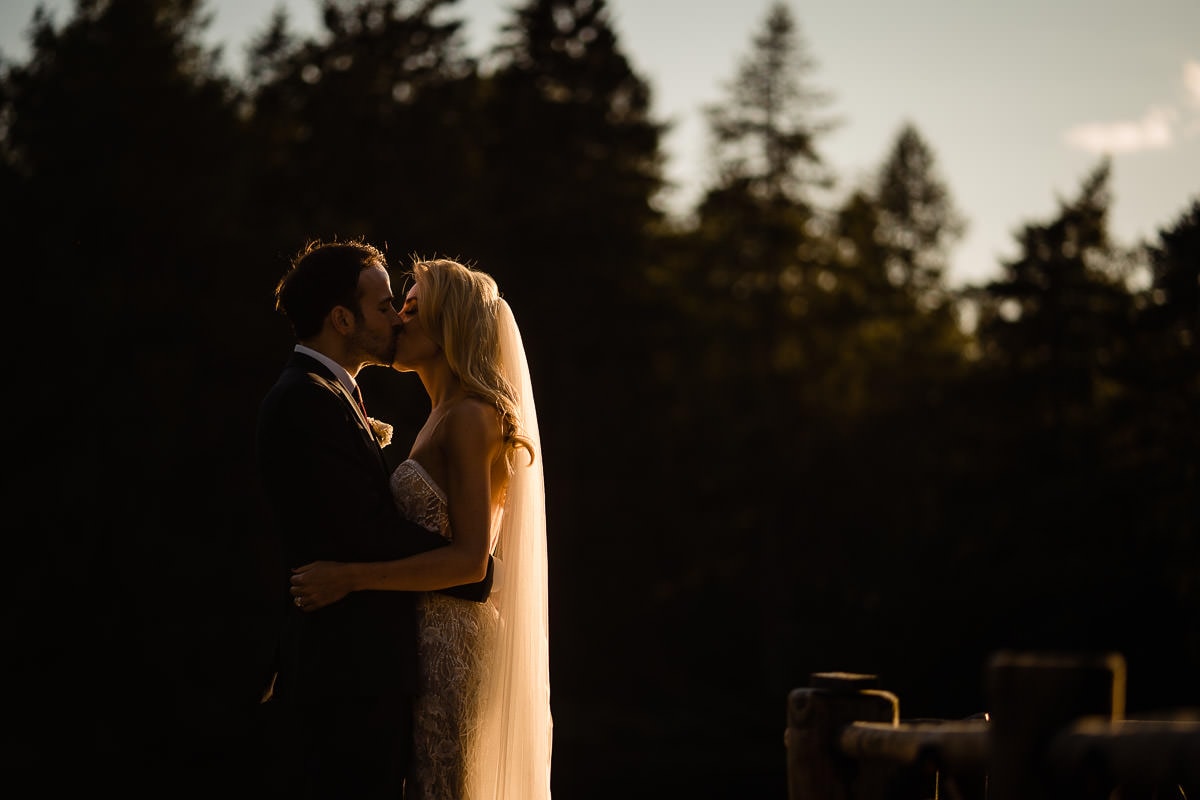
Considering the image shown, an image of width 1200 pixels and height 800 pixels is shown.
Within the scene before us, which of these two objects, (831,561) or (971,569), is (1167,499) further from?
(831,561)

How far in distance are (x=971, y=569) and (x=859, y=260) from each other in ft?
27.3

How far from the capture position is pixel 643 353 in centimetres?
2541

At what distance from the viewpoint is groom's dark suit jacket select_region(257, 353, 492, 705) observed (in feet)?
12.3

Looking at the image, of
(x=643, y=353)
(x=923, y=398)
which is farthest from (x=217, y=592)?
(x=923, y=398)

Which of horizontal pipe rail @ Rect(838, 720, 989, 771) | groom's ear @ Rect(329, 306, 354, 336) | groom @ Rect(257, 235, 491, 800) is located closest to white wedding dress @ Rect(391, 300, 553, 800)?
groom @ Rect(257, 235, 491, 800)

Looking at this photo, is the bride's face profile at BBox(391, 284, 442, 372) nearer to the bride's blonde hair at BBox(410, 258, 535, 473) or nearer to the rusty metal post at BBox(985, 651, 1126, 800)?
the bride's blonde hair at BBox(410, 258, 535, 473)

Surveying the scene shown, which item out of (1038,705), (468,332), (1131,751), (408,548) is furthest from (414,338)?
(1131,751)

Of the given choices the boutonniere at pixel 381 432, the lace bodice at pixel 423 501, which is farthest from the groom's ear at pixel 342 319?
the lace bodice at pixel 423 501

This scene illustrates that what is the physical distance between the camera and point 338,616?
3801 mm

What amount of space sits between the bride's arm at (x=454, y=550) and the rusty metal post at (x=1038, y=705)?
75.5 inches

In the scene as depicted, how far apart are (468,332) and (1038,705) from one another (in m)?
2.33

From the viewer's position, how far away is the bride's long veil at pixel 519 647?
4.26m

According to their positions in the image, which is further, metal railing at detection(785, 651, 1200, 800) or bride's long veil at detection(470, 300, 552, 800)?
bride's long veil at detection(470, 300, 552, 800)

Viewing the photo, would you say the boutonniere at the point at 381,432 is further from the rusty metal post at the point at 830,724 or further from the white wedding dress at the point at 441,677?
the rusty metal post at the point at 830,724
